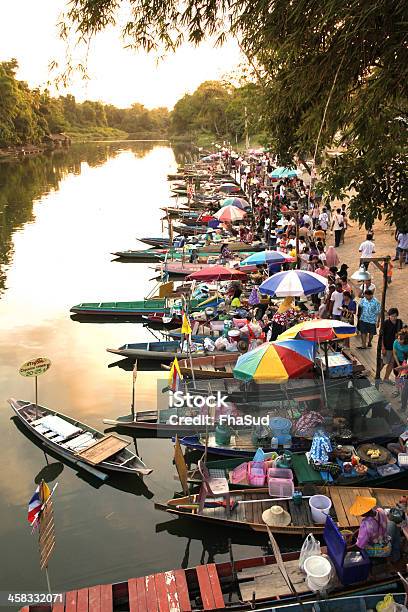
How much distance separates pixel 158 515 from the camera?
10.3m

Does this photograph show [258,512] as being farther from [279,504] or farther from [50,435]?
[50,435]

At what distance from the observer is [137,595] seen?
24.6ft

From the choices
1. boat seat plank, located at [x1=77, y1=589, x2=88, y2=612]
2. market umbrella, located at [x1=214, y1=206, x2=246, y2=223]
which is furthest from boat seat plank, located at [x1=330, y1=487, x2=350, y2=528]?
market umbrella, located at [x1=214, y1=206, x2=246, y2=223]

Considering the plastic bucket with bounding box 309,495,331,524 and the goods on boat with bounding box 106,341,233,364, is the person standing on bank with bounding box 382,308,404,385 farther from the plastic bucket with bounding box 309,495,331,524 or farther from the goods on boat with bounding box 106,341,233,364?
the goods on boat with bounding box 106,341,233,364

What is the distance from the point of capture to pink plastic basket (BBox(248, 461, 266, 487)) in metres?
9.43

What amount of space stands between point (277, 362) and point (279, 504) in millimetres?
2438

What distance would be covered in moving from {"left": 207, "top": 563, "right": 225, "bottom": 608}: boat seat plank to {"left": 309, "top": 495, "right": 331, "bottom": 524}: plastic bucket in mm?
1894

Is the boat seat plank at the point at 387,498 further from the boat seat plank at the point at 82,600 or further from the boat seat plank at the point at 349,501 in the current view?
the boat seat plank at the point at 82,600

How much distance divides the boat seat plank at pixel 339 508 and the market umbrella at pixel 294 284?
532 cm

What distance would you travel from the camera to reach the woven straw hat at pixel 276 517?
28.1ft

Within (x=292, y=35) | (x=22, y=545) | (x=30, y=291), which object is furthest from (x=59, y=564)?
(x=30, y=291)

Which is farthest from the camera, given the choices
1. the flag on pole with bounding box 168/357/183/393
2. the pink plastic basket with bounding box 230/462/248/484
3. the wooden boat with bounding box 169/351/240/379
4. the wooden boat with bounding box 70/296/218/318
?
the wooden boat with bounding box 70/296/218/318

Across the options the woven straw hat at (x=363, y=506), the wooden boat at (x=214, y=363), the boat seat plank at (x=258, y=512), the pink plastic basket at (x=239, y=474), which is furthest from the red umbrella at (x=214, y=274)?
the woven straw hat at (x=363, y=506)

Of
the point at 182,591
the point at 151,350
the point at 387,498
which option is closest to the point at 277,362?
the point at 387,498
